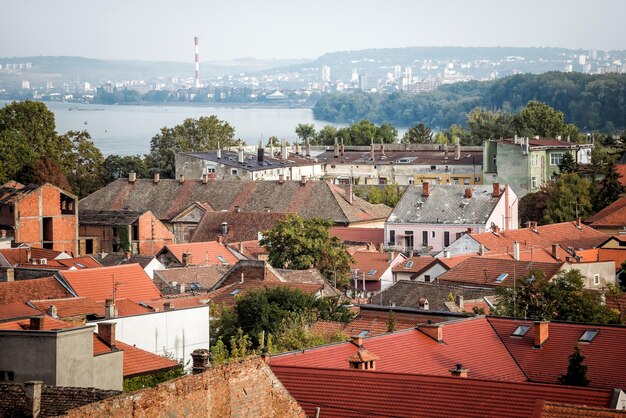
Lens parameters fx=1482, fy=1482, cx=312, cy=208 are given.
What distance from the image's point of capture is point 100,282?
35469mm

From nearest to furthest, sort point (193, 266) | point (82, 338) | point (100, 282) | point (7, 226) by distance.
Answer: point (82, 338), point (100, 282), point (193, 266), point (7, 226)

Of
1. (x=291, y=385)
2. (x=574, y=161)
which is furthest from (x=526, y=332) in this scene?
(x=574, y=161)

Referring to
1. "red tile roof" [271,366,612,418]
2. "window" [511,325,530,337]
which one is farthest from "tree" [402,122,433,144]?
"red tile roof" [271,366,612,418]

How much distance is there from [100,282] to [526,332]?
539 inches

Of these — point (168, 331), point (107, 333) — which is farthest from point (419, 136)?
point (107, 333)

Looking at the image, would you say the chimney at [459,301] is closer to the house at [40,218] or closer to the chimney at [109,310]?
the chimney at [109,310]

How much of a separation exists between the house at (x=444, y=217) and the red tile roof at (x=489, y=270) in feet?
56.4

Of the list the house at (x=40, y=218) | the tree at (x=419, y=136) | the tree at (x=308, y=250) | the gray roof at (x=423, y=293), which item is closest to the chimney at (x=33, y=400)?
the gray roof at (x=423, y=293)

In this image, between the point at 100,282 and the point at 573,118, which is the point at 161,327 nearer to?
the point at 100,282

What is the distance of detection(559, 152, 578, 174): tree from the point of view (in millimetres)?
73631

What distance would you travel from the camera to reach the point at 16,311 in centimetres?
2947

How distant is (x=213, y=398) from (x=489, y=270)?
27.6 meters

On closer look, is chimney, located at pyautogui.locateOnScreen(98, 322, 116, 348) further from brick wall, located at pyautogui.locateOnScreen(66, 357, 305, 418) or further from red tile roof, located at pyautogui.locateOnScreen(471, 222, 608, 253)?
red tile roof, located at pyautogui.locateOnScreen(471, 222, 608, 253)

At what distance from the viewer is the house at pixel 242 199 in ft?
215
